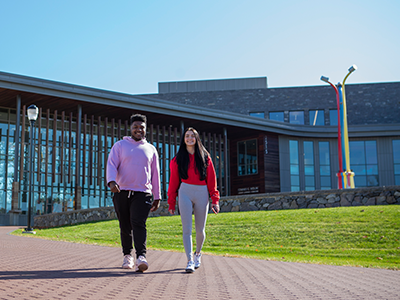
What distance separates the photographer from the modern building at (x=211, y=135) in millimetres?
28078

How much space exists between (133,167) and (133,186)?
0.26 m

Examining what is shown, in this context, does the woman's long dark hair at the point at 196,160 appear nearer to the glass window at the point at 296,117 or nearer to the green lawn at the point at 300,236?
the green lawn at the point at 300,236

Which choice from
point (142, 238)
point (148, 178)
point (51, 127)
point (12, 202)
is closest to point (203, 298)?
point (142, 238)

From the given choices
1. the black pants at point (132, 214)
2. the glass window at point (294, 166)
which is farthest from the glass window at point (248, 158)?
the black pants at point (132, 214)

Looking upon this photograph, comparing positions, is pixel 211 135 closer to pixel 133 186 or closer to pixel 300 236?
pixel 300 236

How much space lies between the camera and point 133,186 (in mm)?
6285

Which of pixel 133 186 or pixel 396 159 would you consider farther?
pixel 396 159

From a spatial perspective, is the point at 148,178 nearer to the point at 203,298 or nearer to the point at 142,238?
the point at 142,238

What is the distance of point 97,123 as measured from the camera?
104 feet

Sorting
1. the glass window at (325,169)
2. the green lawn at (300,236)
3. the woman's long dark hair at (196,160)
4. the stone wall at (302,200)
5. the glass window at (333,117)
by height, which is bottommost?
the green lawn at (300,236)

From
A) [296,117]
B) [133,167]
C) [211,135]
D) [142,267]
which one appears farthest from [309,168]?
[142,267]

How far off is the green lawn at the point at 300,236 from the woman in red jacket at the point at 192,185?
11.5 feet

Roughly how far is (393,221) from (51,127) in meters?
22.6

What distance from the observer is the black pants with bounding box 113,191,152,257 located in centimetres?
613
